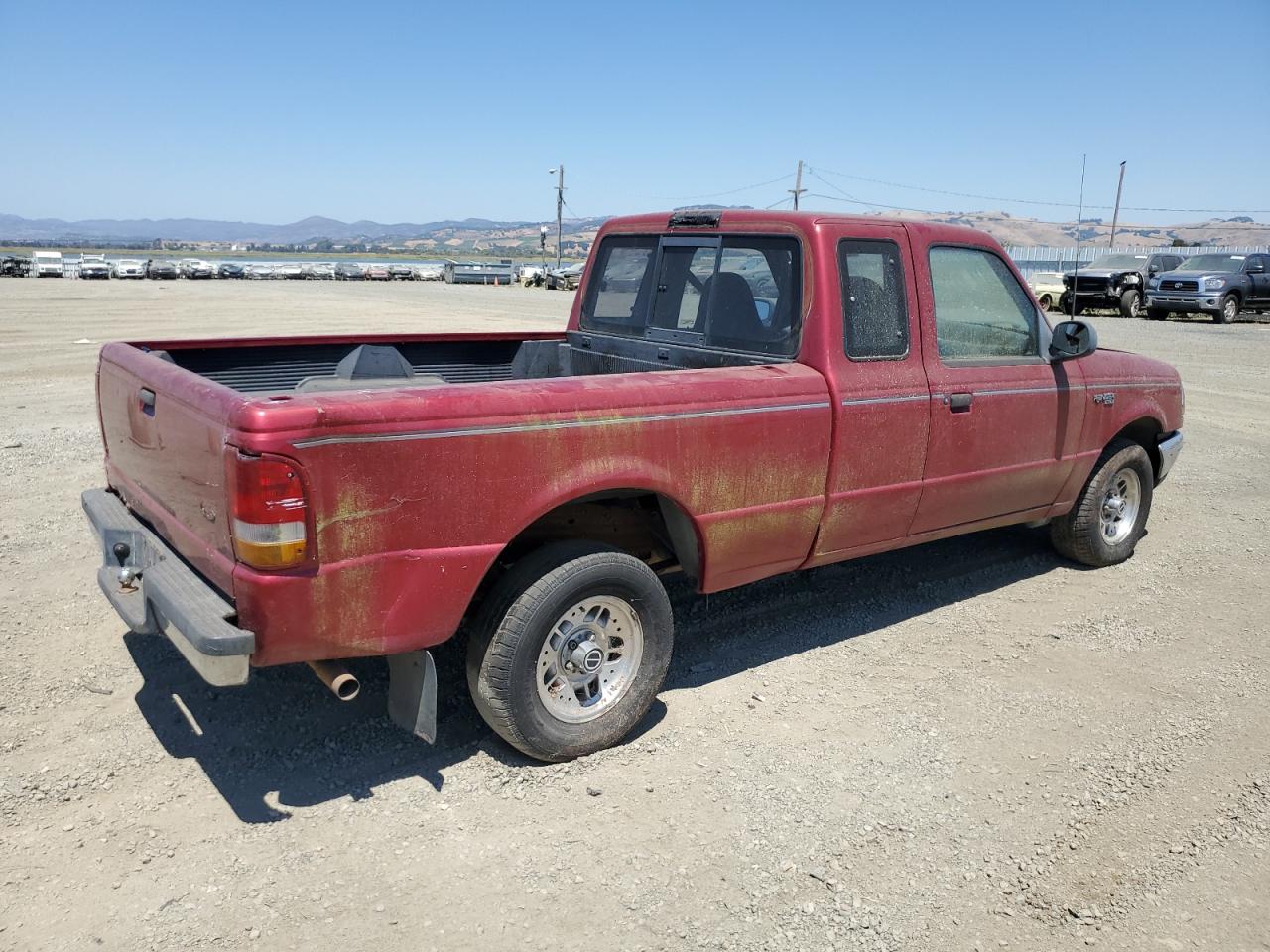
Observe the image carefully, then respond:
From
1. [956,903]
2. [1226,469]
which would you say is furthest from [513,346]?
[1226,469]

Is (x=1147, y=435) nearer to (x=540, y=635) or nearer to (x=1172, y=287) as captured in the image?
(x=540, y=635)

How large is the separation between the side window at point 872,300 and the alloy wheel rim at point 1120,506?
2385mm

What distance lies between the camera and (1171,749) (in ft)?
12.8

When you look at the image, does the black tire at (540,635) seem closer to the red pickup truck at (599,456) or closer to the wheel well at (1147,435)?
the red pickup truck at (599,456)

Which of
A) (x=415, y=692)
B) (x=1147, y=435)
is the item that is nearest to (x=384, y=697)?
(x=415, y=692)

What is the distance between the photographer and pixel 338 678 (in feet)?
10.1

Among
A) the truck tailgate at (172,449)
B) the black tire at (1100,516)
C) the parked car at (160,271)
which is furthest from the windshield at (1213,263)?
the parked car at (160,271)

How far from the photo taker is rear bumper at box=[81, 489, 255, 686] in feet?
9.44

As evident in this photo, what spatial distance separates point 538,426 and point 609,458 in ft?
1.06

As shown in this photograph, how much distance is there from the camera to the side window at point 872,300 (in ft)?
14.0

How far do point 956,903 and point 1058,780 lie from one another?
94 centimetres

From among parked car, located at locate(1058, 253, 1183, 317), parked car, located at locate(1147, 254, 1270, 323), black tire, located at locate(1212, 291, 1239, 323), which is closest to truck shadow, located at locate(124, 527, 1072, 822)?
parked car, located at locate(1147, 254, 1270, 323)

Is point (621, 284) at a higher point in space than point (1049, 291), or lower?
lower

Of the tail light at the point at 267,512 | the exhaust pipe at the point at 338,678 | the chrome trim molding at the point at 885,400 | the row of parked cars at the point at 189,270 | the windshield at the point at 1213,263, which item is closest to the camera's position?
the tail light at the point at 267,512
